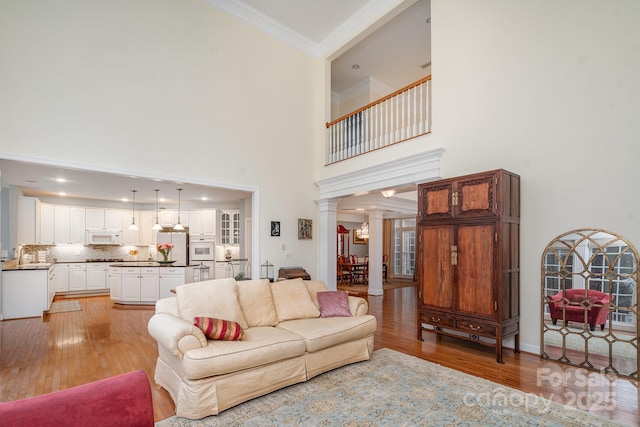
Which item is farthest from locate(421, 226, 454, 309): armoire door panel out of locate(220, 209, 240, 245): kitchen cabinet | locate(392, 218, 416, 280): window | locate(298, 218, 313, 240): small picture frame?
locate(392, 218, 416, 280): window

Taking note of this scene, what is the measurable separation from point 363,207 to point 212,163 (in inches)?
163

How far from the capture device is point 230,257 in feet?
32.7

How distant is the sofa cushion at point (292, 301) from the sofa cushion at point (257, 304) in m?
0.10

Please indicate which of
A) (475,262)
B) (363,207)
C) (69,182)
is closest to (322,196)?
(363,207)

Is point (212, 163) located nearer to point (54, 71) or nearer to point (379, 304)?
point (54, 71)

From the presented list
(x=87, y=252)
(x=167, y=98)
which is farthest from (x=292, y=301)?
(x=87, y=252)

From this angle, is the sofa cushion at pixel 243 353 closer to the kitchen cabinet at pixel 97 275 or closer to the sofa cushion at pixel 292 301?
the sofa cushion at pixel 292 301

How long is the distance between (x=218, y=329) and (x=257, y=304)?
76cm

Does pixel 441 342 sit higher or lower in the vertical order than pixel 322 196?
lower

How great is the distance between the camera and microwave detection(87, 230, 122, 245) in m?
8.95

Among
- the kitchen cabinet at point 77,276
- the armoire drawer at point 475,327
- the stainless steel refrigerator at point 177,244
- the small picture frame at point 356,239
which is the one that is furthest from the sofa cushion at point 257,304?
the small picture frame at point 356,239

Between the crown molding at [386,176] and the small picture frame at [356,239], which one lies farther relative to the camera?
the small picture frame at [356,239]

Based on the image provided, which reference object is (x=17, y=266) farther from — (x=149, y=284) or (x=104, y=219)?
(x=104, y=219)

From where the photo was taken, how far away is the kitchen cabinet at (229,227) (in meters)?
9.77
